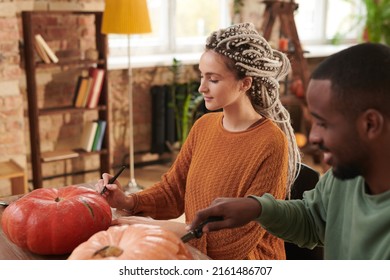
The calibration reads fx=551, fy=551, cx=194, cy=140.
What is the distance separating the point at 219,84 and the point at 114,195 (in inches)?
17.5

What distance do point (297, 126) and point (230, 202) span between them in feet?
14.3

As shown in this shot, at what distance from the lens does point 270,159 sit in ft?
5.08

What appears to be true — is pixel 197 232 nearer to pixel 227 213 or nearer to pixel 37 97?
pixel 227 213

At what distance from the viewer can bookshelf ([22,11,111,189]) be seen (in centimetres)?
366

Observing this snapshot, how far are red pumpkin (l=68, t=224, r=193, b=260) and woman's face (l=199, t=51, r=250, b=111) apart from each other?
27.4 inches

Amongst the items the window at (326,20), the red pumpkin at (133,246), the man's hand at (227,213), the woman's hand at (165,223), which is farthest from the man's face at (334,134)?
the window at (326,20)

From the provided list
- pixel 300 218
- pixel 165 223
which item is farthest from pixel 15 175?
pixel 300 218

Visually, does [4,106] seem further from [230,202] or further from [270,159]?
[230,202]

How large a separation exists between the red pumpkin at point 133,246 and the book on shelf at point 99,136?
3.07 m

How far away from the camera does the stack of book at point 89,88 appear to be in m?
3.89

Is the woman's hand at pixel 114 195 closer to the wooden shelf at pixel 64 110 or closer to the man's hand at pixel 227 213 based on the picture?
the man's hand at pixel 227 213

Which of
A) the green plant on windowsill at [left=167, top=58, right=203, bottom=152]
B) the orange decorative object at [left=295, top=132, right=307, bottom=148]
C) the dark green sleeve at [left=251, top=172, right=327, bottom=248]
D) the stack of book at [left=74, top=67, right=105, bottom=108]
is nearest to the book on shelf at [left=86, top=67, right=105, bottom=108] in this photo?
the stack of book at [left=74, top=67, right=105, bottom=108]

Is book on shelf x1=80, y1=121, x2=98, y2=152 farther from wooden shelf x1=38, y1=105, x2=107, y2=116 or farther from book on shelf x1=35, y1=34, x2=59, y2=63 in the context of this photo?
book on shelf x1=35, y1=34, x2=59, y2=63
